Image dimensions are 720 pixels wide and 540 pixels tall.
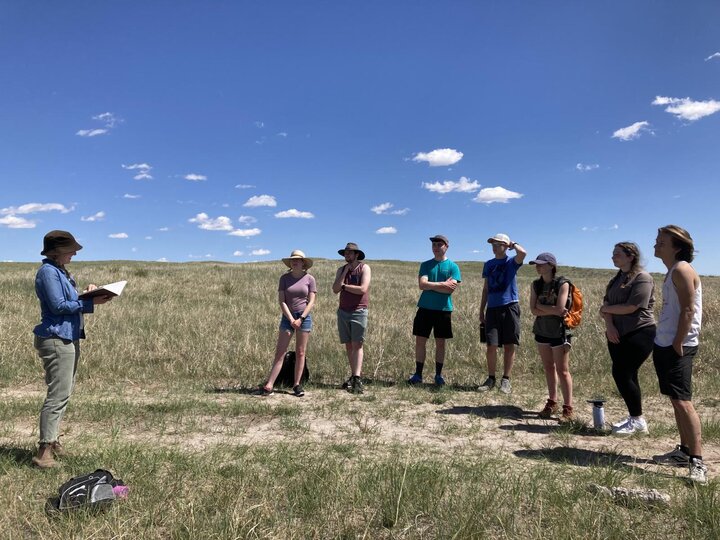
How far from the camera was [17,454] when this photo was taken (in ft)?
13.0

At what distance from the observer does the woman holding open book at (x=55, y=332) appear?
151 inches

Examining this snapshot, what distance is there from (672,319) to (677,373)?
46 cm

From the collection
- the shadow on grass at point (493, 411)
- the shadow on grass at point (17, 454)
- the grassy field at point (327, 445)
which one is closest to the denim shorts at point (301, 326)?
the grassy field at point (327, 445)

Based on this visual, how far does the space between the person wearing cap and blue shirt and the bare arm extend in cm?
282

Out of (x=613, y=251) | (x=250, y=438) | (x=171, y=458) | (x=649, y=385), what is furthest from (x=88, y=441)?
(x=649, y=385)

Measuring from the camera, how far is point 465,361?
832 cm

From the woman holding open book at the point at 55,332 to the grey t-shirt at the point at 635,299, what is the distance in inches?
208

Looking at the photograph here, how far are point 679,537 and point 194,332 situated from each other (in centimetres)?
830

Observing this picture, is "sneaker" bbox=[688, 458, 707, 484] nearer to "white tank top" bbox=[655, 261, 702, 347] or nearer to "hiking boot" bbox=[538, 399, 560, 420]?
"white tank top" bbox=[655, 261, 702, 347]

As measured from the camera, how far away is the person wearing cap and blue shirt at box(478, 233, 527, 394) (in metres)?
6.73

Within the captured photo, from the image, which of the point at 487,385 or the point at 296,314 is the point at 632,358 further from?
the point at 296,314

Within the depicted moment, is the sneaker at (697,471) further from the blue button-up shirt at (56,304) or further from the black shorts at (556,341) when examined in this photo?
the blue button-up shirt at (56,304)

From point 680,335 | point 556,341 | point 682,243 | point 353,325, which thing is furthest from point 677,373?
point 353,325

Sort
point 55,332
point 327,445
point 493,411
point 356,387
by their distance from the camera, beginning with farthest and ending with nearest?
point 356,387 < point 493,411 < point 327,445 < point 55,332
